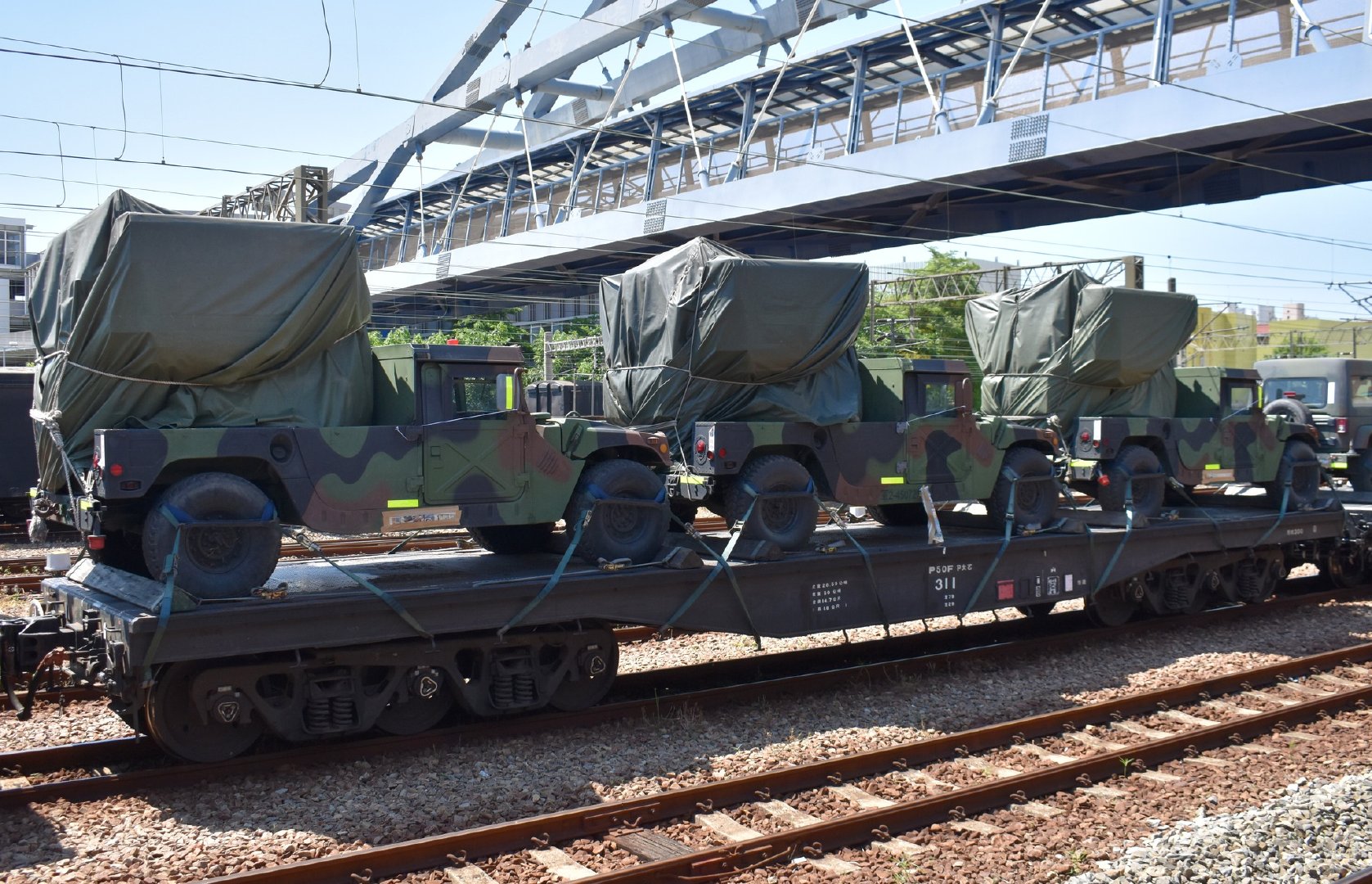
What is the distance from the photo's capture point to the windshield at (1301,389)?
65.2 feet

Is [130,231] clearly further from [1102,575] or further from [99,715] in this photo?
[1102,575]

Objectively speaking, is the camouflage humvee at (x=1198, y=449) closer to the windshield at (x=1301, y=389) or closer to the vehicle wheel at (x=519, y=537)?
the windshield at (x=1301, y=389)

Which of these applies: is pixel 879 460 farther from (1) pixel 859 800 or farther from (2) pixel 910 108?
(2) pixel 910 108

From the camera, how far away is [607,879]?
19.5 feet

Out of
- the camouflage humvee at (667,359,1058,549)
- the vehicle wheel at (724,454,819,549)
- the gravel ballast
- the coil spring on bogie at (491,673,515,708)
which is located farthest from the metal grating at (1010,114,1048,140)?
the coil spring on bogie at (491,673,515,708)

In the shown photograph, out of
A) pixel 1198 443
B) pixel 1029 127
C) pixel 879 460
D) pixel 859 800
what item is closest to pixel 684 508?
pixel 879 460

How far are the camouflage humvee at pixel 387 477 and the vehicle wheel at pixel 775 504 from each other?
78 cm

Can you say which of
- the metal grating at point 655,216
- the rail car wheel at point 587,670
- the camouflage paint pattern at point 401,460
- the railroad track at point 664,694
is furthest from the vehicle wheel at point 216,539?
the metal grating at point 655,216

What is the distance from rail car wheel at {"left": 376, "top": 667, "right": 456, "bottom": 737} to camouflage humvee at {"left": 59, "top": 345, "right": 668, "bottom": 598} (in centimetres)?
108

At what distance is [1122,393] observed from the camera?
1401cm

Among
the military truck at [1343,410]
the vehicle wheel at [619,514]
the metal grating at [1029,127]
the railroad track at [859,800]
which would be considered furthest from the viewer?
the metal grating at [1029,127]

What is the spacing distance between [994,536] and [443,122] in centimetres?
3509

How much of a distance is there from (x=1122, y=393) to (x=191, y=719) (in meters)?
11.0

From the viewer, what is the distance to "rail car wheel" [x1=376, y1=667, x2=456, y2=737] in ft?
26.6
